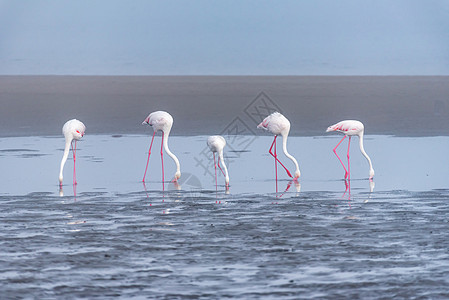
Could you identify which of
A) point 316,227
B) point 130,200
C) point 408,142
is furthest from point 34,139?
point 316,227

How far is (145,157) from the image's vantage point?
52.2 ft

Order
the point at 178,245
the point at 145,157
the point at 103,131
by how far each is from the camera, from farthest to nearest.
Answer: the point at 103,131 < the point at 145,157 < the point at 178,245

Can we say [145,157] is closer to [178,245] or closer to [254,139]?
[254,139]

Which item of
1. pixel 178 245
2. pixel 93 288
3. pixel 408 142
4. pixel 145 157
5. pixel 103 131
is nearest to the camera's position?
pixel 93 288

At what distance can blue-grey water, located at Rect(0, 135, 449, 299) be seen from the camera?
671 cm

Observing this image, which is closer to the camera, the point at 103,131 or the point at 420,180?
the point at 420,180

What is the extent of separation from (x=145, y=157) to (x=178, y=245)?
25.8 ft

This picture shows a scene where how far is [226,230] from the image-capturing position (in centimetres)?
888

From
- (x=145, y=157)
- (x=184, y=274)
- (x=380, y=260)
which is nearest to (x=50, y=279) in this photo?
(x=184, y=274)

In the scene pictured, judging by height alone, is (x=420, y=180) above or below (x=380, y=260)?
above

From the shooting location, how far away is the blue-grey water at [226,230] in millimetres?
6711

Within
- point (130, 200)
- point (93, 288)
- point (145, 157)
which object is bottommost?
point (93, 288)

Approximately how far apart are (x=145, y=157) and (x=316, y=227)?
24.0 ft

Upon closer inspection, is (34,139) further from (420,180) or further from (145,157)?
(420,180)
